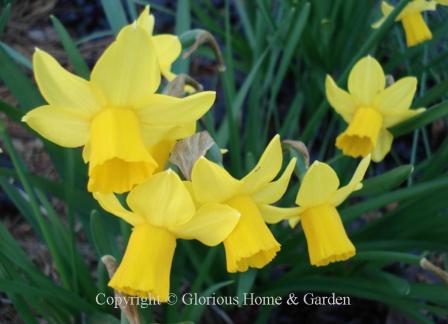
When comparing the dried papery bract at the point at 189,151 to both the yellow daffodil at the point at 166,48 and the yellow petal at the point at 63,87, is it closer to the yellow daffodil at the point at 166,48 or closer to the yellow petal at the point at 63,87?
the yellow petal at the point at 63,87

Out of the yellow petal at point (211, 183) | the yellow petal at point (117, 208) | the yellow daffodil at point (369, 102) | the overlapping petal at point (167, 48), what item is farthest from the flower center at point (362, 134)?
the yellow petal at point (117, 208)

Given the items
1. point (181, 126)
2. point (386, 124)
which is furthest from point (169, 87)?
point (386, 124)

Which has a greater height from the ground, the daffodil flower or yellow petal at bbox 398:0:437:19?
yellow petal at bbox 398:0:437:19

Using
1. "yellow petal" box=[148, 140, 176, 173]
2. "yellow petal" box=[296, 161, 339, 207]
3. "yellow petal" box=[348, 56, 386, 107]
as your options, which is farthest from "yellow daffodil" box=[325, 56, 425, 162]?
"yellow petal" box=[148, 140, 176, 173]

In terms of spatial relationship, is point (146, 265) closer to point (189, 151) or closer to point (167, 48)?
point (189, 151)

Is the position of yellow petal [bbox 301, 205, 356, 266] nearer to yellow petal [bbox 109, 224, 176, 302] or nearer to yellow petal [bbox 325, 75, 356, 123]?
yellow petal [bbox 109, 224, 176, 302]
